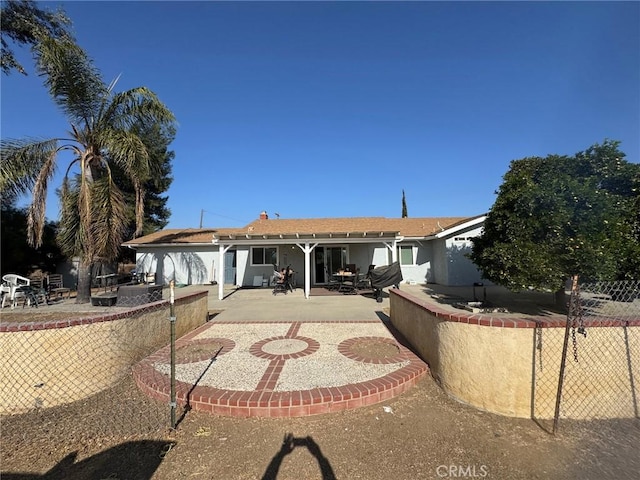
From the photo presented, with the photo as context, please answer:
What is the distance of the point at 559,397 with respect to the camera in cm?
302

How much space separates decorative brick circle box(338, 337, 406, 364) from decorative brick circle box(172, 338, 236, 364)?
2.07 metres

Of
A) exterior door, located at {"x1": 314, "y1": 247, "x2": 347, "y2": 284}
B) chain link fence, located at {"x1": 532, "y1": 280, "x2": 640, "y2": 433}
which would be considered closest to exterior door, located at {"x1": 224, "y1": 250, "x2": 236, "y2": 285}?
exterior door, located at {"x1": 314, "y1": 247, "x2": 347, "y2": 284}

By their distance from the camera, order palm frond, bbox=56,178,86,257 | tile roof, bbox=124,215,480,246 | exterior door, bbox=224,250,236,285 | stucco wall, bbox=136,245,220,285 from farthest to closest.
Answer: stucco wall, bbox=136,245,220,285 < exterior door, bbox=224,250,236,285 < tile roof, bbox=124,215,480,246 < palm frond, bbox=56,178,86,257

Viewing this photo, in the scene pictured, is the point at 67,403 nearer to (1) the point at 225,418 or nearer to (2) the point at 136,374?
(2) the point at 136,374

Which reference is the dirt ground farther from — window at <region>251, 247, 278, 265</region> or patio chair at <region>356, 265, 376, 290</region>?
window at <region>251, 247, 278, 265</region>

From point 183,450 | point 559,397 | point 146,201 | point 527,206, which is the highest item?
point 146,201

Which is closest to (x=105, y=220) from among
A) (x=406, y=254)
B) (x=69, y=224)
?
(x=69, y=224)

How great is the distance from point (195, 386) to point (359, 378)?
2.08 m

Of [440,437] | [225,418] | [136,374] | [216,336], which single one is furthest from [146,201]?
[440,437]

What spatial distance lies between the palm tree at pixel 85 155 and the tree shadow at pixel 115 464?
7.75 meters

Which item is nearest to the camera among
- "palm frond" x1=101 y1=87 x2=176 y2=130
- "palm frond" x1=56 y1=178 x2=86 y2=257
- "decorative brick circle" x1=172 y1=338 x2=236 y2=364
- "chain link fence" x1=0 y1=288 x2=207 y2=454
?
"chain link fence" x1=0 y1=288 x2=207 y2=454

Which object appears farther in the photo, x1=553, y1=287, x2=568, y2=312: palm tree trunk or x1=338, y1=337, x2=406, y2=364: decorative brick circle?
x1=553, y1=287, x2=568, y2=312: palm tree trunk

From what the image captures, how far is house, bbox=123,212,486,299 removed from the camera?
1532 cm

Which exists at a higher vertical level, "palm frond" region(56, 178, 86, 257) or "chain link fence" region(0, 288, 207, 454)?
"palm frond" region(56, 178, 86, 257)
